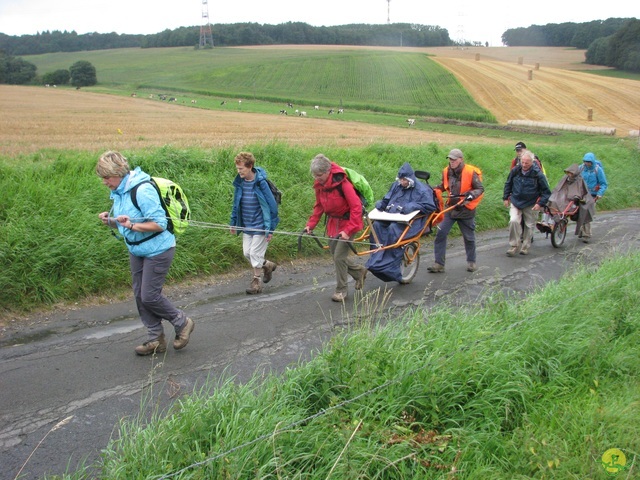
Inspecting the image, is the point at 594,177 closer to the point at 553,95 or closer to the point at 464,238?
the point at 464,238

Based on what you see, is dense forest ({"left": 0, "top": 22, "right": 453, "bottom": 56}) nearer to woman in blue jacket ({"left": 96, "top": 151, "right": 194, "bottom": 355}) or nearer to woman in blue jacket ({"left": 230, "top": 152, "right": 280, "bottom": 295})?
woman in blue jacket ({"left": 230, "top": 152, "right": 280, "bottom": 295})

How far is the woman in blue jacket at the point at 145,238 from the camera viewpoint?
18.7 feet

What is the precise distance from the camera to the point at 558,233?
1256cm

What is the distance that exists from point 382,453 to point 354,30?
103 m

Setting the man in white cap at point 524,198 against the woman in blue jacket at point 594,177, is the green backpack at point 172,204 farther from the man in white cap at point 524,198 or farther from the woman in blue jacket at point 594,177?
the woman in blue jacket at point 594,177

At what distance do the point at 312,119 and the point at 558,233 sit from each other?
29.5m

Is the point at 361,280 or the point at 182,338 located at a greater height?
the point at 182,338

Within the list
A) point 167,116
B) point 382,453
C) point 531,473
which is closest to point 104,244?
point 382,453

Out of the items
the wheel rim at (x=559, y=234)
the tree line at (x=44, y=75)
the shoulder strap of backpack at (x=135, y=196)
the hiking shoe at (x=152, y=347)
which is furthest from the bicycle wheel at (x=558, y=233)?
the tree line at (x=44, y=75)

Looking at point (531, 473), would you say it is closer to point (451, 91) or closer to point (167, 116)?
point (167, 116)

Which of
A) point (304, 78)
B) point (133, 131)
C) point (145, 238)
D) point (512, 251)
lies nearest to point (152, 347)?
point (145, 238)

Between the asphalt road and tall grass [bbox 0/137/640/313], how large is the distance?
51 centimetres

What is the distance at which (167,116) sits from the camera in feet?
113

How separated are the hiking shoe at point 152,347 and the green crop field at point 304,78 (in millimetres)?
40121
